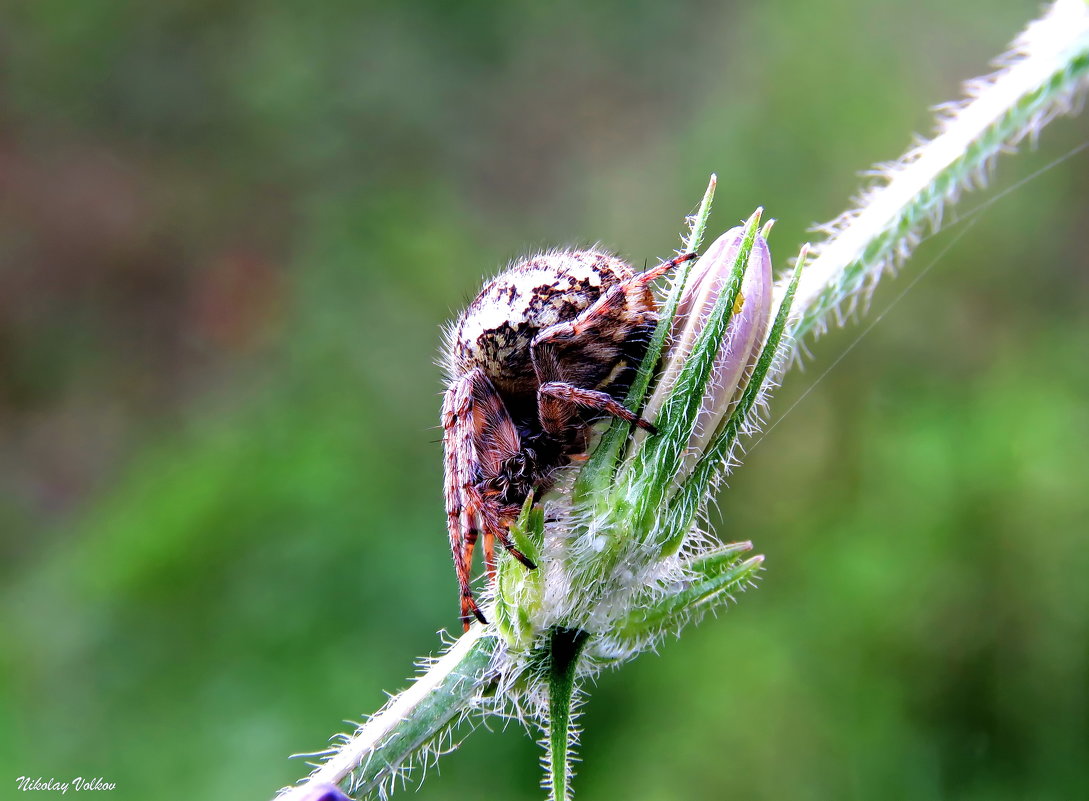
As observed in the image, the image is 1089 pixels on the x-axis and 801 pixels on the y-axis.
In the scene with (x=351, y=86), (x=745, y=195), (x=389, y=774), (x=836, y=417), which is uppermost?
(x=351, y=86)

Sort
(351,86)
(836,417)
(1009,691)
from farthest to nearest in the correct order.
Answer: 1. (351,86)
2. (836,417)
3. (1009,691)

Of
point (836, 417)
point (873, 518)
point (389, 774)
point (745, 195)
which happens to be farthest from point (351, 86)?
point (389, 774)

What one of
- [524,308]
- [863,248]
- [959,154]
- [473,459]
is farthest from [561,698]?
[959,154]

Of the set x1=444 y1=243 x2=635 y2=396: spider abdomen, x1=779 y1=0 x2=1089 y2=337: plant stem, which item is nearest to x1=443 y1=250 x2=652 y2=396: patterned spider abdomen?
x1=444 y1=243 x2=635 y2=396: spider abdomen

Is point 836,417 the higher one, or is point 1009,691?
point 836,417

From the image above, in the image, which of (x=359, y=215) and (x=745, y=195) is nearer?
(x=745, y=195)

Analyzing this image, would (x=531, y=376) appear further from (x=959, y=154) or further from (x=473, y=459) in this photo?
(x=959, y=154)

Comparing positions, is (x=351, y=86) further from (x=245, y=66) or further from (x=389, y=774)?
(x=389, y=774)
